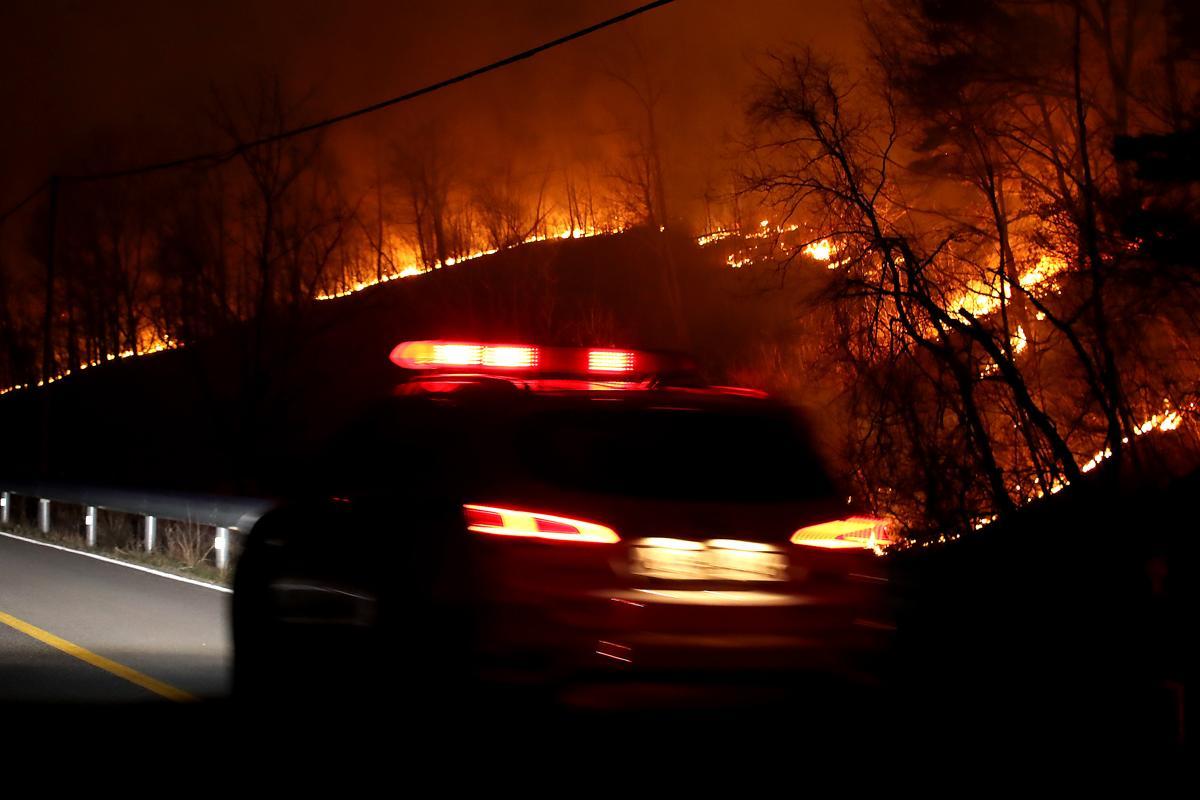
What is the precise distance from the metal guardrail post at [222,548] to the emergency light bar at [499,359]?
26.4ft

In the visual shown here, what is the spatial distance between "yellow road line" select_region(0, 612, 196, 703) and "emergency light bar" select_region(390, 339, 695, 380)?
2.54m

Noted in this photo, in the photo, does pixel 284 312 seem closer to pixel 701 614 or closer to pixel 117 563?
pixel 117 563

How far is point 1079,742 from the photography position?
5.98m

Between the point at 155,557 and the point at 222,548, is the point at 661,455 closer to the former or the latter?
the point at 222,548

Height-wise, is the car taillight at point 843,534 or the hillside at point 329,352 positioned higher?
the hillside at point 329,352

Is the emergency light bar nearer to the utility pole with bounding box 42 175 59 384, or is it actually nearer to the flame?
the flame

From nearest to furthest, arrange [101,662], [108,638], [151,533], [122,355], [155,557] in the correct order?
[101,662] < [108,638] < [155,557] < [151,533] < [122,355]

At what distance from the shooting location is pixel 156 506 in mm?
15266

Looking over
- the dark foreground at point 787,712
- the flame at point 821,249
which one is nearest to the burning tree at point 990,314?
the flame at point 821,249

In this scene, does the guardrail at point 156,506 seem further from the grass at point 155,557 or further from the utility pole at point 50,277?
the utility pole at point 50,277

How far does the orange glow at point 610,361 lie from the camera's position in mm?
5973

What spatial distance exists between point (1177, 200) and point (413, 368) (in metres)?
21.3

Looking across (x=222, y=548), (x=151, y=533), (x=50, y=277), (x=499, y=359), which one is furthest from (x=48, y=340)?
(x=499, y=359)

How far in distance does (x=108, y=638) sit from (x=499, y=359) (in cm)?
472
